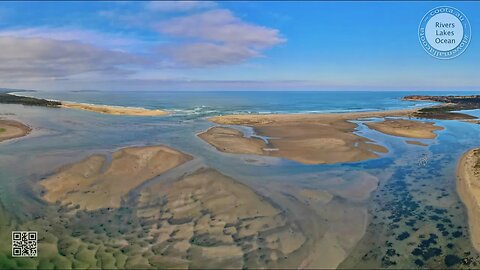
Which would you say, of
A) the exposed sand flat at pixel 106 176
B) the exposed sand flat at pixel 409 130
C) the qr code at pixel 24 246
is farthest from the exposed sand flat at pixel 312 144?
the qr code at pixel 24 246

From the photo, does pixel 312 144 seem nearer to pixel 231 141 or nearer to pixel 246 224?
pixel 231 141

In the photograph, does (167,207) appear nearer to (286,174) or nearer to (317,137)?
(286,174)

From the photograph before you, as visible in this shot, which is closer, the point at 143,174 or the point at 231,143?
the point at 143,174

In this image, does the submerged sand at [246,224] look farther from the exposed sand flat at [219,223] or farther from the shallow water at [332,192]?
the shallow water at [332,192]

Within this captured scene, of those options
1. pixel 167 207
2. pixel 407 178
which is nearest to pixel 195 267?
pixel 167 207

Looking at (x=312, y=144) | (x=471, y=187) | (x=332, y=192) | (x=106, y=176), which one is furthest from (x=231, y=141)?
(x=471, y=187)

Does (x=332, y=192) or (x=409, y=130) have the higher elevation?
(x=409, y=130)
